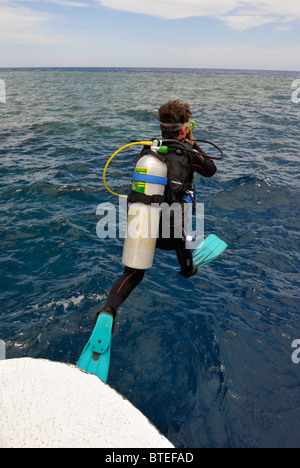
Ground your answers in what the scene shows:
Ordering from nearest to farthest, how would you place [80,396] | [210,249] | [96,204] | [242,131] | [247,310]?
[80,396] → [247,310] → [210,249] → [96,204] → [242,131]

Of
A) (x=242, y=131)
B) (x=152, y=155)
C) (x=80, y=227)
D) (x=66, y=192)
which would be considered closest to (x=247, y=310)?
(x=152, y=155)

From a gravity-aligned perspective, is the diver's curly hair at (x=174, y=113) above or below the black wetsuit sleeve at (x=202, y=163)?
above

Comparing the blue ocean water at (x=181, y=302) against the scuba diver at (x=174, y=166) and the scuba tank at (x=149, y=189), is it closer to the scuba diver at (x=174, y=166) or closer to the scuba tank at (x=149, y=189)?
the scuba diver at (x=174, y=166)

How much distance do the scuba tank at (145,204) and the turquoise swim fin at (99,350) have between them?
0.73 m

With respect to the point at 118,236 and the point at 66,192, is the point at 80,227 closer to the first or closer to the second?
the point at 118,236

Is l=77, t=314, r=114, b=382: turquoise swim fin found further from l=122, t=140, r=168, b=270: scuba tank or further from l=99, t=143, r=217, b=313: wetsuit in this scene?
l=122, t=140, r=168, b=270: scuba tank

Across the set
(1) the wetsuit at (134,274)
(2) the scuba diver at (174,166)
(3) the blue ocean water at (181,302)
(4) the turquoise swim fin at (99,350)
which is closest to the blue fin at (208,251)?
(3) the blue ocean water at (181,302)

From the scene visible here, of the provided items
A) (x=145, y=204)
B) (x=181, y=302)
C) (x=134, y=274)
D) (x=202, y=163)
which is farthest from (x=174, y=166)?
(x=181, y=302)

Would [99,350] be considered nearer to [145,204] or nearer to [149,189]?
[145,204]

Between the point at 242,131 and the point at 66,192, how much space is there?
12.0 meters

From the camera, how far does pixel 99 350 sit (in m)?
3.44

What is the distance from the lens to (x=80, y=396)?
2602mm

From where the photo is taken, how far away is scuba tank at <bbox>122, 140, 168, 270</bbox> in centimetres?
342

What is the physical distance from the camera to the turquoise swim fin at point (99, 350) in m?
3.38
